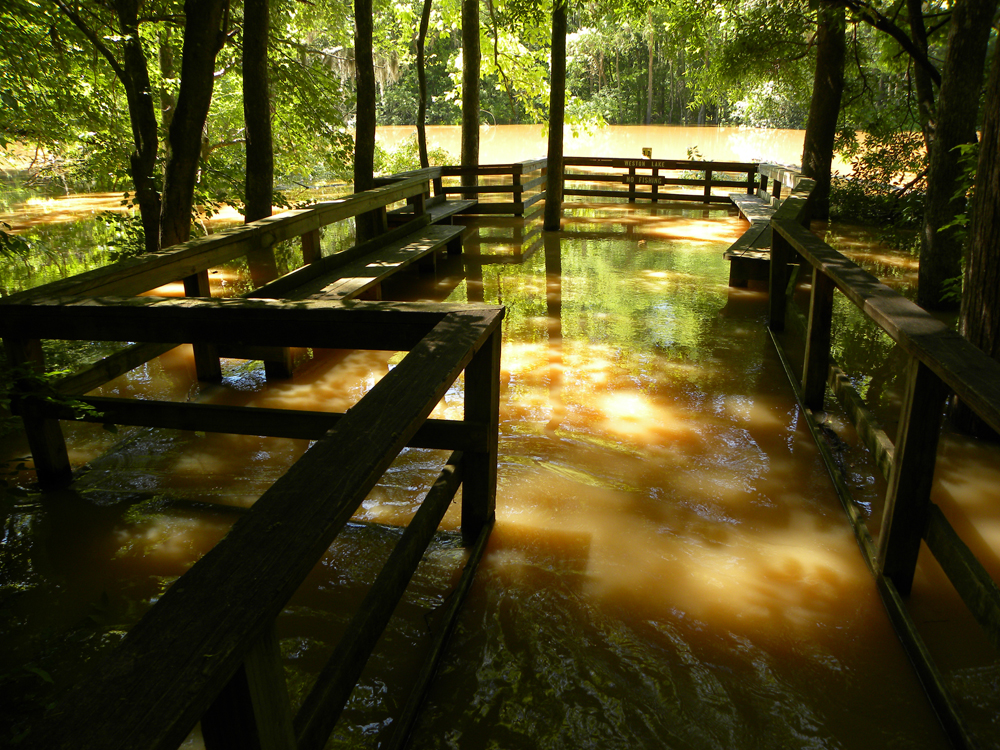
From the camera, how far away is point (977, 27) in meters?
5.83

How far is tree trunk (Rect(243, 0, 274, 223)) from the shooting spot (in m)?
7.90

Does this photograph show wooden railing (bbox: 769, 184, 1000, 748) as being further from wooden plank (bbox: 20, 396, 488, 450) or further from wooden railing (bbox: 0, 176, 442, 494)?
wooden railing (bbox: 0, 176, 442, 494)

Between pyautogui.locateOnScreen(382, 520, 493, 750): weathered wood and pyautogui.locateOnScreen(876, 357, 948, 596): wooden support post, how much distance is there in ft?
5.65

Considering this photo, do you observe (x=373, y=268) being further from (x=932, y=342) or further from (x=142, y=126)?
(x=932, y=342)

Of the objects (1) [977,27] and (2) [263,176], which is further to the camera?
(2) [263,176]

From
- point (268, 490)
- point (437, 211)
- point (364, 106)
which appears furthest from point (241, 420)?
point (437, 211)

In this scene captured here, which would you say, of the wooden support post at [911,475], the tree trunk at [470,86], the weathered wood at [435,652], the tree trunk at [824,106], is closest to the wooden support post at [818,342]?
the wooden support post at [911,475]

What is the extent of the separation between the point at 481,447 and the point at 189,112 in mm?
5685

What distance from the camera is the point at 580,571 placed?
3080 millimetres

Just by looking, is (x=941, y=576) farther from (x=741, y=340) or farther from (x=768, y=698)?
(x=741, y=340)

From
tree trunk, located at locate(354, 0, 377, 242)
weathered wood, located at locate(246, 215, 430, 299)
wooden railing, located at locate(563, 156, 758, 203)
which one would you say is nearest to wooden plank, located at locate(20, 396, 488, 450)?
weathered wood, located at locate(246, 215, 430, 299)

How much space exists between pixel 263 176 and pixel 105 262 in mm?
3122

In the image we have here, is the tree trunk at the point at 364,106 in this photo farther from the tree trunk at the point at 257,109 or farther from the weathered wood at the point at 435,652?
the weathered wood at the point at 435,652

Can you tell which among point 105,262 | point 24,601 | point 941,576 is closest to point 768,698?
point 941,576
